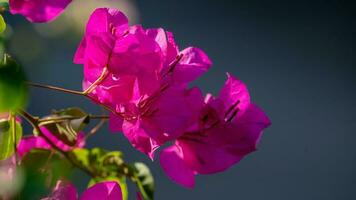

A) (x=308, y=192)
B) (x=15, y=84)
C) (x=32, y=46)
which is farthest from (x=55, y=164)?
(x=308, y=192)

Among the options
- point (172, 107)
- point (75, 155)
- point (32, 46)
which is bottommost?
point (32, 46)

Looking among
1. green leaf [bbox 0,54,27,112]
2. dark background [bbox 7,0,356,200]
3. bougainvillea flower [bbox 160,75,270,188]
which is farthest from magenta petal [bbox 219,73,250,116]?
dark background [bbox 7,0,356,200]

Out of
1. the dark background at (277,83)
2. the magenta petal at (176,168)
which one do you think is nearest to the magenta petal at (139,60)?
the magenta petal at (176,168)

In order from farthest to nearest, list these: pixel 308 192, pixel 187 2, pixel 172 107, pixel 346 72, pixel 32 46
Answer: pixel 187 2, pixel 346 72, pixel 308 192, pixel 32 46, pixel 172 107

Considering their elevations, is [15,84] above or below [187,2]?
above

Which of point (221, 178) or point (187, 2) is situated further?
point (187, 2)

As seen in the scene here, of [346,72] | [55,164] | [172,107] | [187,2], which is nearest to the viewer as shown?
[172,107]

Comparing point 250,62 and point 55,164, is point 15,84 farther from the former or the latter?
point 250,62
